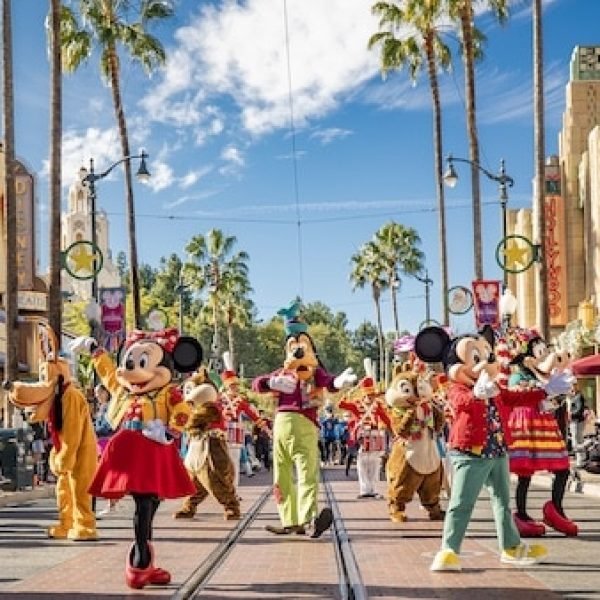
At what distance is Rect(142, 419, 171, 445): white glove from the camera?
9.51m

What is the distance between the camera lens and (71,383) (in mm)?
12648

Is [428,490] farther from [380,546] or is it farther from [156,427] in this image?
[156,427]

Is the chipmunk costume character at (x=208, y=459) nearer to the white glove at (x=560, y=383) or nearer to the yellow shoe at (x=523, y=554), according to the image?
the white glove at (x=560, y=383)

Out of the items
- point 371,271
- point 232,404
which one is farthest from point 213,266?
point 232,404

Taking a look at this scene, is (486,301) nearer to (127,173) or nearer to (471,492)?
(127,173)

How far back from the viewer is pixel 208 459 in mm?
15234

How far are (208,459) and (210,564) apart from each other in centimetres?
493

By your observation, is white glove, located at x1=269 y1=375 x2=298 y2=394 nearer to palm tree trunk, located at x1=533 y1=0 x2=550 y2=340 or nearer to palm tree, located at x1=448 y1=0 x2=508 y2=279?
palm tree trunk, located at x1=533 y1=0 x2=550 y2=340

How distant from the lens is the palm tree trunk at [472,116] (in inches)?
1181

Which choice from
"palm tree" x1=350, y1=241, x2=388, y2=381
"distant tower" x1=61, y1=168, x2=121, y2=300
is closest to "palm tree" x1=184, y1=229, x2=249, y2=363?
"palm tree" x1=350, y1=241, x2=388, y2=381

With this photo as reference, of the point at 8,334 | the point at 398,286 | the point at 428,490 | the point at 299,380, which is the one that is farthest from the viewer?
the point at 398,286

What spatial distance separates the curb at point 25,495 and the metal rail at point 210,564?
512cm

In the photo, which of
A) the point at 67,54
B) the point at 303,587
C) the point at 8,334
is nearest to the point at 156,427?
the point at 303,587

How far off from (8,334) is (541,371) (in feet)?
47.7
